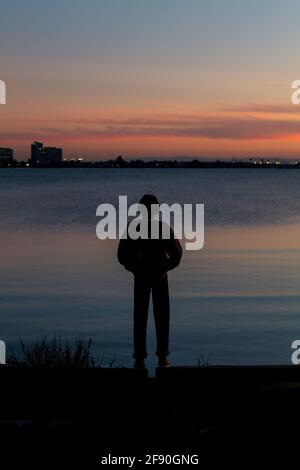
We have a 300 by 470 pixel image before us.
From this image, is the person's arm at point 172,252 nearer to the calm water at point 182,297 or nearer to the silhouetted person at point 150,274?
the silhouetted person at point 150,274

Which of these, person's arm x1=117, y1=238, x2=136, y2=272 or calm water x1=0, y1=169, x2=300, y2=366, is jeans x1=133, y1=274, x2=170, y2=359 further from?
calm water x1=0, y1=169, x2=300, y2=366

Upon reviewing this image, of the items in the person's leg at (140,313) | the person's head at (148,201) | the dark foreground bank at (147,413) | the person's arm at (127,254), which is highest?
the person's head at (148,201)

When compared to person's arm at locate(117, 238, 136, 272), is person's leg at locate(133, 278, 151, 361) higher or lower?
lower

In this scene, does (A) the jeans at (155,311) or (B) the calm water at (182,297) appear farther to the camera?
(B) the calm water at (182,297)

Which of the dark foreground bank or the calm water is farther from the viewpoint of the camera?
the calm water

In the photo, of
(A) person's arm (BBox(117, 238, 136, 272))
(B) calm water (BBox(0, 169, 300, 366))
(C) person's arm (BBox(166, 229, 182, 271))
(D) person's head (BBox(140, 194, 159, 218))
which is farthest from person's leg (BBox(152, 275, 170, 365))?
(B) calm water (BBox(0, 169, 300, 366))

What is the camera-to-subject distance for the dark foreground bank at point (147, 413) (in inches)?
275

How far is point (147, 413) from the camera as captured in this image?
307 inches

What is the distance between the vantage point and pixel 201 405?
26.5 ft

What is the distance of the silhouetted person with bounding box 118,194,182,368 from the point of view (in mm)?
8758

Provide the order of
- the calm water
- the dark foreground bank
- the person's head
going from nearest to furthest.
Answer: the dark foreground bank, the person's head, the calm water
